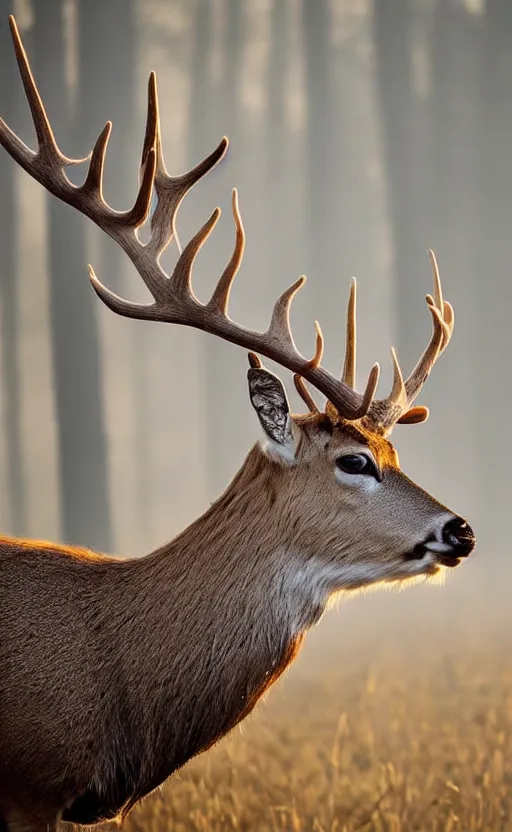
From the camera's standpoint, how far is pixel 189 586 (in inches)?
137

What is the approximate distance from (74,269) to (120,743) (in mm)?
9351

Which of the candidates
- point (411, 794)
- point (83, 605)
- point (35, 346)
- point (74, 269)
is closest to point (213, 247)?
point (74, 269)

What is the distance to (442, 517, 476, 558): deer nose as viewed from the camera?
346 cm

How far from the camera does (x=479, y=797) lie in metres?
4.89

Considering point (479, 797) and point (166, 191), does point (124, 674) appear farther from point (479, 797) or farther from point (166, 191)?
point (479, 797)

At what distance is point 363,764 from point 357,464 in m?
2.66

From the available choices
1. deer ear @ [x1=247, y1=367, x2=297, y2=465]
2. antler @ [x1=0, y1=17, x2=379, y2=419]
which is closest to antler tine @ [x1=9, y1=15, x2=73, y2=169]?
antler @ [x1=0, y1=17, x2=379, y2=419]

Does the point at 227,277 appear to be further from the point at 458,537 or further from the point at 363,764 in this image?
the point at 363,764

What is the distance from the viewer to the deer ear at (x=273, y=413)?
3482 millimetres

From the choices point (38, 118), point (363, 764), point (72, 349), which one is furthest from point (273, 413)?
point (72, 349)

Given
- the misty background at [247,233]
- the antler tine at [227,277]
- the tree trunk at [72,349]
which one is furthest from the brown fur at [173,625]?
the tree trunk at [72,349]

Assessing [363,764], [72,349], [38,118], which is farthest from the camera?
[72,349]

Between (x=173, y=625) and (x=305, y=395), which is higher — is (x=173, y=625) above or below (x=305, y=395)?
below

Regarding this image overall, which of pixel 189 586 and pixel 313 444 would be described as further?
pixel 313 444
